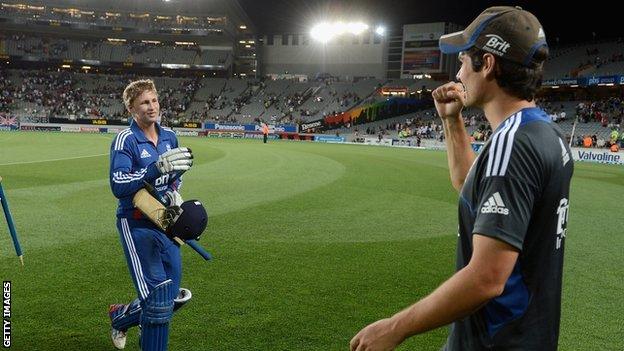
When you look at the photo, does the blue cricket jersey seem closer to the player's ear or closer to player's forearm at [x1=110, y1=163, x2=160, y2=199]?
player's forearm at [x1=110, y1=163, x2=160, y2=199]

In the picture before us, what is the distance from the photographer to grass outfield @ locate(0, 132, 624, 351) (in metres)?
4.92

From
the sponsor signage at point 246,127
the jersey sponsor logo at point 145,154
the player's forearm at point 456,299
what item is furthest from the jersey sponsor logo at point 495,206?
the sponsor signage at point 246,127

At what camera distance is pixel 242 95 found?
7150cm

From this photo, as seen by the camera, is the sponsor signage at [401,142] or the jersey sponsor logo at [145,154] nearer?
the jersey sponsor logo at [145,154]

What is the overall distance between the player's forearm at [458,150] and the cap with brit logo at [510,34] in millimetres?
870

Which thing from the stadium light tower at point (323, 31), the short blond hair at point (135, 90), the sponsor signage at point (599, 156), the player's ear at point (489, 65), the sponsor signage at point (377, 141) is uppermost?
the stadium light tower at point (323, 31)

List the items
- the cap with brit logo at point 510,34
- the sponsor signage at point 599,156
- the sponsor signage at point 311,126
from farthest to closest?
the sponsor signage at point 311,126, the sponsor signage at point 599,156, the cap with brit logo at point 510,34

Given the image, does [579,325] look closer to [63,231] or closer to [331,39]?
[63,231]

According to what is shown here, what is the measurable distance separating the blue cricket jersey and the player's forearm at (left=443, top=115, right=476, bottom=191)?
2.35 metres

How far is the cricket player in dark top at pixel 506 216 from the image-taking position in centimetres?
163

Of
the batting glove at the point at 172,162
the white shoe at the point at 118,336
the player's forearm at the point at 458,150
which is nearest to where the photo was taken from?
the player's forearm at the point at 458,150

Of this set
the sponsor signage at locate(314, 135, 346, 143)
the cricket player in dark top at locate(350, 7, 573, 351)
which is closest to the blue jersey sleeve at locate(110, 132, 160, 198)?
the cricket player in dark top at locate(350, 7, 573, 351)

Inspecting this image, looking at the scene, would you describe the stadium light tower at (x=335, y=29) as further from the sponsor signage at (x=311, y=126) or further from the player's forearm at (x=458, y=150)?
the player's forearm at (x=458, y=150)

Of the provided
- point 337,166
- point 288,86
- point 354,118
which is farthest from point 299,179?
point 288,86
